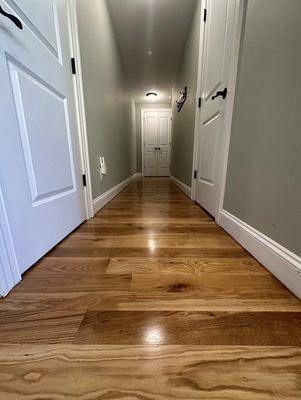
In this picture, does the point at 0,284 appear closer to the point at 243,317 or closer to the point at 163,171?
the point at 243,317

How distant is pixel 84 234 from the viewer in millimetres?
1167

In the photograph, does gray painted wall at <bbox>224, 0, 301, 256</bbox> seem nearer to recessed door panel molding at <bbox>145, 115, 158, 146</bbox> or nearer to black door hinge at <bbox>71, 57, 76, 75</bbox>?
black door hinge at <bbox>71, 57, 76, 75</bbox>

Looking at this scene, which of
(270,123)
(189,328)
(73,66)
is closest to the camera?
(189,328)

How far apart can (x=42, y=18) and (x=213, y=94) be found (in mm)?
1212

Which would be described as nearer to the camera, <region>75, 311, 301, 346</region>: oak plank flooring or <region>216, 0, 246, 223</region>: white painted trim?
<region>75, 311, 301, 346</region>: oak plank flooring

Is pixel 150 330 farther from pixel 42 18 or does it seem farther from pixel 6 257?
pixel 42 18

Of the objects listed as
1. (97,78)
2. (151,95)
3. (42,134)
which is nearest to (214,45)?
(97,78)

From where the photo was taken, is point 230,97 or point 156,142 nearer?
point 230,97

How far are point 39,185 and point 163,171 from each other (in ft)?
18.4

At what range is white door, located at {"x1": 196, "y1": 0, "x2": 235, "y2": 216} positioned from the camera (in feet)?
4.02

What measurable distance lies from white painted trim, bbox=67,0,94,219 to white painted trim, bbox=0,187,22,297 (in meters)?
0.79

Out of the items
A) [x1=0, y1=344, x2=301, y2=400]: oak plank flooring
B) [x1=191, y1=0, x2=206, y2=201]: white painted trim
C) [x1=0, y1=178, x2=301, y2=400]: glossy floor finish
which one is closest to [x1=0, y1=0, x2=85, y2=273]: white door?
[x1=0, y1=178, x2=301, y2=400]: glossy floor finish

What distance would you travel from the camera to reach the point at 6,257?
637mm

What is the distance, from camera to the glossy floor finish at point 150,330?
365 millimetres
